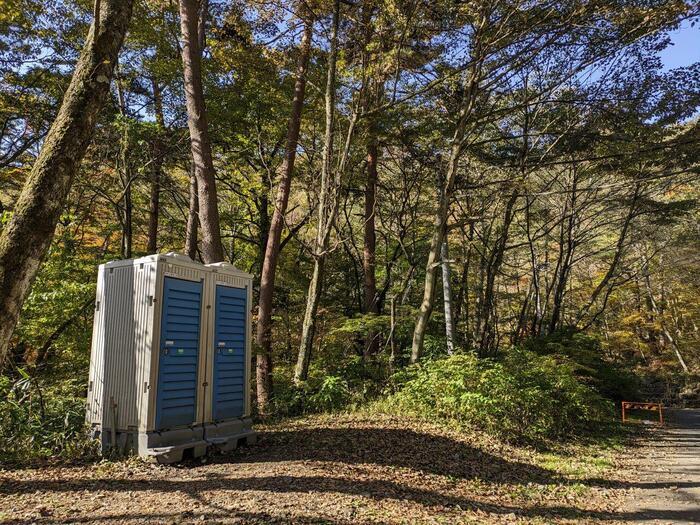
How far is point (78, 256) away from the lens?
10258mm

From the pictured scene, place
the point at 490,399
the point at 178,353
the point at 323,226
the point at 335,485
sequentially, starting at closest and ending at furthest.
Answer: the point at 335,485, the point at 178,353, the point at 490,399, the point at 323,226

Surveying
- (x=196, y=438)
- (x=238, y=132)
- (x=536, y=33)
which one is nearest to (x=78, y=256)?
(x=238, y=132)

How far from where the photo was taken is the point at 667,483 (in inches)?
226

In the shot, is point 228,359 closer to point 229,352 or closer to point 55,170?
point 229,352

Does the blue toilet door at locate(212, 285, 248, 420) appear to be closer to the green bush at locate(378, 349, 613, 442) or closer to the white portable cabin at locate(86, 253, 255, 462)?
the white portable cabin at locate(86, 253, 255, 462)

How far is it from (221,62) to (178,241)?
6834mm

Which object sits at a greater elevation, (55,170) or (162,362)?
(55,170)

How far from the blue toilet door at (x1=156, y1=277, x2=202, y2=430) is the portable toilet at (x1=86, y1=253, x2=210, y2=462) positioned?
0.01m

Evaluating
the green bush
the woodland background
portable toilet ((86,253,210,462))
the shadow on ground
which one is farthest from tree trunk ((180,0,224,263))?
the green bush

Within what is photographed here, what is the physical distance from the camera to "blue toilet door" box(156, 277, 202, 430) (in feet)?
16.3

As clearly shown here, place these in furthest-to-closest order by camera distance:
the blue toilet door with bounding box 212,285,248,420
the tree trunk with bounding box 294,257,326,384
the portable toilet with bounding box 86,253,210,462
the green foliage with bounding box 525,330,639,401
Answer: the green foliage with bounding box 525,330,639,401
the tree trunk with bounding box 294,257,326,384
the blue toilet door with bounding box 212,285,248,420
the portable toilet with bounding box 86,253,210,462

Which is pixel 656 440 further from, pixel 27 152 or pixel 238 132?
pixel 27 152

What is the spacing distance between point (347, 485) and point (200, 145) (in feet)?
19.6

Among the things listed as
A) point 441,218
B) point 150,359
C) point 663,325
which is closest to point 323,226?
point 441,218
